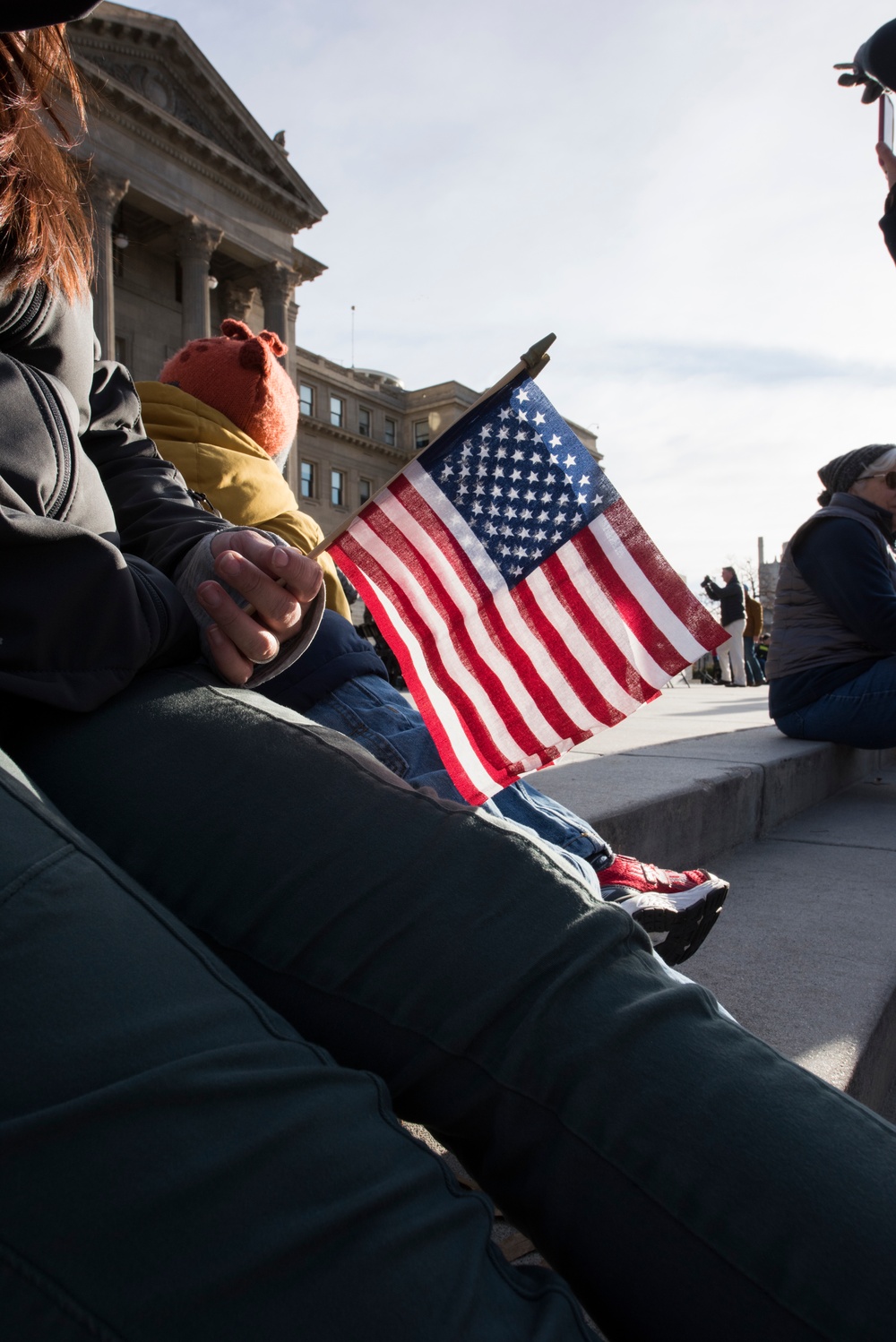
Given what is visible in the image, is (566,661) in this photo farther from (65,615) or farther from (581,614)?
(65,615)

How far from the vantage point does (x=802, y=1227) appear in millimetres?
659

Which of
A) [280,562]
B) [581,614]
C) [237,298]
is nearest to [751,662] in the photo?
[581,614]

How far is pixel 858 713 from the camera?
13.8 ft

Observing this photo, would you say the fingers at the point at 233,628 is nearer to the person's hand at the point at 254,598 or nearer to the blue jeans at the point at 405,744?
the person's hand at the point at 254,598

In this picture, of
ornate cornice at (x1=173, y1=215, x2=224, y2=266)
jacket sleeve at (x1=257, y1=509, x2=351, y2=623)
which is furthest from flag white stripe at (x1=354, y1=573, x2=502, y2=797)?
ornate cornice at (x1=173, y1=215, x2=224, y2=266)

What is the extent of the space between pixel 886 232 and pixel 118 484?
11.2ft

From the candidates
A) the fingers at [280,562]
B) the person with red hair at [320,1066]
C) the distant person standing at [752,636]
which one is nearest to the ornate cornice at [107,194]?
the distant person standing at [752,636]

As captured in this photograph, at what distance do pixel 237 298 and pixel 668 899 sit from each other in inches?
1377

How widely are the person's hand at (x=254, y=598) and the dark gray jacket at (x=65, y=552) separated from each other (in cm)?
4

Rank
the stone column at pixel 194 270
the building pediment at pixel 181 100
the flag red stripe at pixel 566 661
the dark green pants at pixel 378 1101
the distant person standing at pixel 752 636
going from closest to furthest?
1. the dark green pants at pixel 378 1101
2. the flag red stripe at pixel 566 661
3. the distant person standing at pixel 752 636
4. the building pediment at pixel 181 100
5. the stone column at pixel 194 270

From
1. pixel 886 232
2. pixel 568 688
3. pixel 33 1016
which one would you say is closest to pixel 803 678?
pixel 886 232

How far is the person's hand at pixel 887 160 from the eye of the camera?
370cm

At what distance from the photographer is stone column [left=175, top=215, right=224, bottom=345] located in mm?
28825

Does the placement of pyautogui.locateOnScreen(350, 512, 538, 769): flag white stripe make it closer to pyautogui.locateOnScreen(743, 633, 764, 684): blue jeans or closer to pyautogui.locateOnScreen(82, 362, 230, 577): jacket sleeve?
pyautogui.locateOnScreen(82, 362, 230, 577): jacket sleeve
